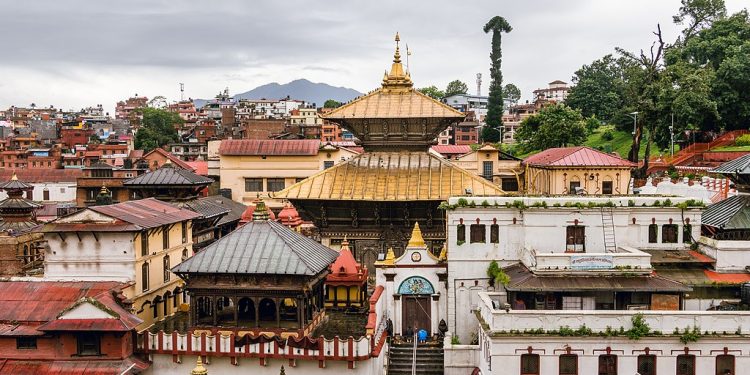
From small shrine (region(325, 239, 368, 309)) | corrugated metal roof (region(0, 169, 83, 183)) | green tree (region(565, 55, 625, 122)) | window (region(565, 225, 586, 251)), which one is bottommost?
small shrine (region(325, 239, 368, 309))

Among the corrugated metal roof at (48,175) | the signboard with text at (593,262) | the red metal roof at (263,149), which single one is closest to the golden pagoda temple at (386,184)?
the signboard with text at (593,262)

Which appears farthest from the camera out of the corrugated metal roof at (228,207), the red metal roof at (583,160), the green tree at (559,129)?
the green tree at (559,129)

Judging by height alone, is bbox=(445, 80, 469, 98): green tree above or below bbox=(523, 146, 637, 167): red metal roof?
above

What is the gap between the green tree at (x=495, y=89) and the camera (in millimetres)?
107375

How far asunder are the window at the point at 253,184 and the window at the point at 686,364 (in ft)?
159

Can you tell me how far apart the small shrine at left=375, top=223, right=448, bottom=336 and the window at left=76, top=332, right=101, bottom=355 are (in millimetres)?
12040

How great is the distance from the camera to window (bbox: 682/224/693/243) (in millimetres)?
31672

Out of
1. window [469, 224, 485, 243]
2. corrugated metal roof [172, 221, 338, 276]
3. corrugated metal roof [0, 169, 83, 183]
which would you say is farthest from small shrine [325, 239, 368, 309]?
corrugated metal roof [0, 169, 83, 183]

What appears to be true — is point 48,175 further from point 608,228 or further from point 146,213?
point 608,228

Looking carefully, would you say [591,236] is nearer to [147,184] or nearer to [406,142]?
[406,142]

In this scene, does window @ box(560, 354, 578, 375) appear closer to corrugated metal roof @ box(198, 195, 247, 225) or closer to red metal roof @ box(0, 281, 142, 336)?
red metal roof @ box(0, 281, 142, 336)

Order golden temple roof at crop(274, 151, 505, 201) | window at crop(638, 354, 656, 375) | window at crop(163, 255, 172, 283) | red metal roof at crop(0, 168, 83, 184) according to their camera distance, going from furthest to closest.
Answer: red metal roof at crop(0, 168, 83, 184) → golden temple roof at crop(274, 151, 505, 201) → window at crop(163, 255, 172, 283) → window at crop(638, 354, 656, 375)

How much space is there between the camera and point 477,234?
3155 centimetres

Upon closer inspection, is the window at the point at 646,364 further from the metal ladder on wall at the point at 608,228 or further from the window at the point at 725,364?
the metal ladder on wall at the point at 608,228
